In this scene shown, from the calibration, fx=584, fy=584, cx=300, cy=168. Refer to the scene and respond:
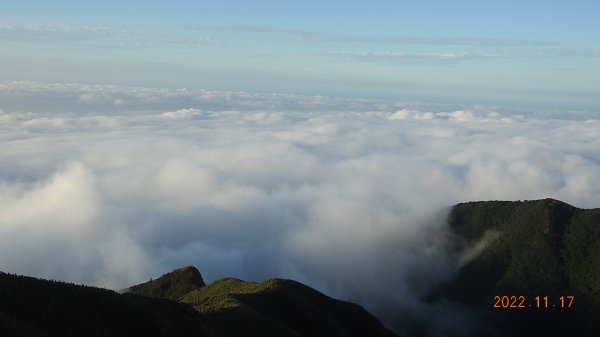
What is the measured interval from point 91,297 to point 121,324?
623 centimetres

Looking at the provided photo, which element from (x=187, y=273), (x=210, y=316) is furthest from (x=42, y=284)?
(x=187, y=273)

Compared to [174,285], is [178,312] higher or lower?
higher

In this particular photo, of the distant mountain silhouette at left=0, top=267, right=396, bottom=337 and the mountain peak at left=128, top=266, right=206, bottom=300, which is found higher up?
the distant mountain silhouette at left=0, top=267, right=396, bottom=337

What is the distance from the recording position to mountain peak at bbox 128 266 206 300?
16400 centimetres

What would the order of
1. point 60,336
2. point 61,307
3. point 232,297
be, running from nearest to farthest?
point 60,336, point 61,307, point 232,297

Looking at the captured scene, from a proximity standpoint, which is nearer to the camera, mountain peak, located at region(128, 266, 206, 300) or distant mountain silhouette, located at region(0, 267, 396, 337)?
distant mountain silhouette, located at region(0, 267, 396, 337)

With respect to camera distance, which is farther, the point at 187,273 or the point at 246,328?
the point at 187,273

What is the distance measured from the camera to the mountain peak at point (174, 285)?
164000 mm

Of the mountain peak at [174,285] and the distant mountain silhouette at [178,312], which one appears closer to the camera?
the distant mountain silhouette at [178,312]

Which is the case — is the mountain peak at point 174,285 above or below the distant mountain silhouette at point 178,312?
below

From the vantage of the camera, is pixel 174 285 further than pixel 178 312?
Yes

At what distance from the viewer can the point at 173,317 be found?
81.7 m

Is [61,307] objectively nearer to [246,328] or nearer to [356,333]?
[246,328]

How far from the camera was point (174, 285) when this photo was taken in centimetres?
16750
